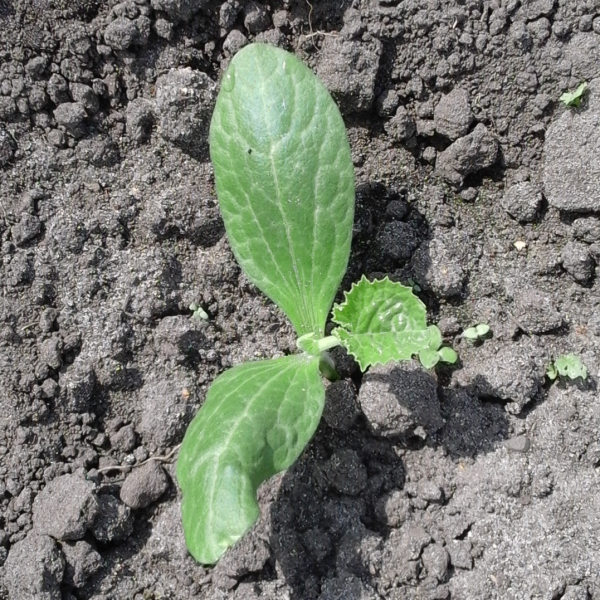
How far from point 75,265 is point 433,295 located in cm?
119

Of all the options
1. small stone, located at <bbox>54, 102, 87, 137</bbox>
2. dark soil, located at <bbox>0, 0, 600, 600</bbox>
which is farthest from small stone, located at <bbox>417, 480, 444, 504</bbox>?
small stone, located at <bbox>54, 102, 87, 137</bbox>

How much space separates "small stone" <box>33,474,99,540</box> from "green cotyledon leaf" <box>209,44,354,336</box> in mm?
822

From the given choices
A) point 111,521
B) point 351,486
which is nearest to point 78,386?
point 111,521

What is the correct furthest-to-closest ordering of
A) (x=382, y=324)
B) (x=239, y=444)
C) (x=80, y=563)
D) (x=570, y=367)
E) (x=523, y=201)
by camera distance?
(x=523, y=201) → (x=570, y=367) → (x=80, y=563) → (x=382, y=324) → (x=239, y=444)

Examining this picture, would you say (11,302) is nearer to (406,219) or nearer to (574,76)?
(406,219)

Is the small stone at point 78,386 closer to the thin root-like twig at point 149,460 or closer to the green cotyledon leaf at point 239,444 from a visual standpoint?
the thin root-like twig at point 149,460

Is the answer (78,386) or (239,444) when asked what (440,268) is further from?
(78,386)

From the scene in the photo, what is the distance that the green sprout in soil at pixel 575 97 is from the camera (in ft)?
7.24

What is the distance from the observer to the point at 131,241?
232 cm

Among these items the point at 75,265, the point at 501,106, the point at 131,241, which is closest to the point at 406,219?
the point at 501,106

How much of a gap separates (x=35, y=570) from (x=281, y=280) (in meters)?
1.11

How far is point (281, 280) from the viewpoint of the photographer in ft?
6.92

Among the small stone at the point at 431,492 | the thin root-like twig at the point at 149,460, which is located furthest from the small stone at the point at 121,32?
the small stone at the point at 431,492

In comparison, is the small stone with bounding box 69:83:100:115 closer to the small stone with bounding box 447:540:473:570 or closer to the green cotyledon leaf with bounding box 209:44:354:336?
the green cotyledon leaf with bounding box 209:44:354:336
